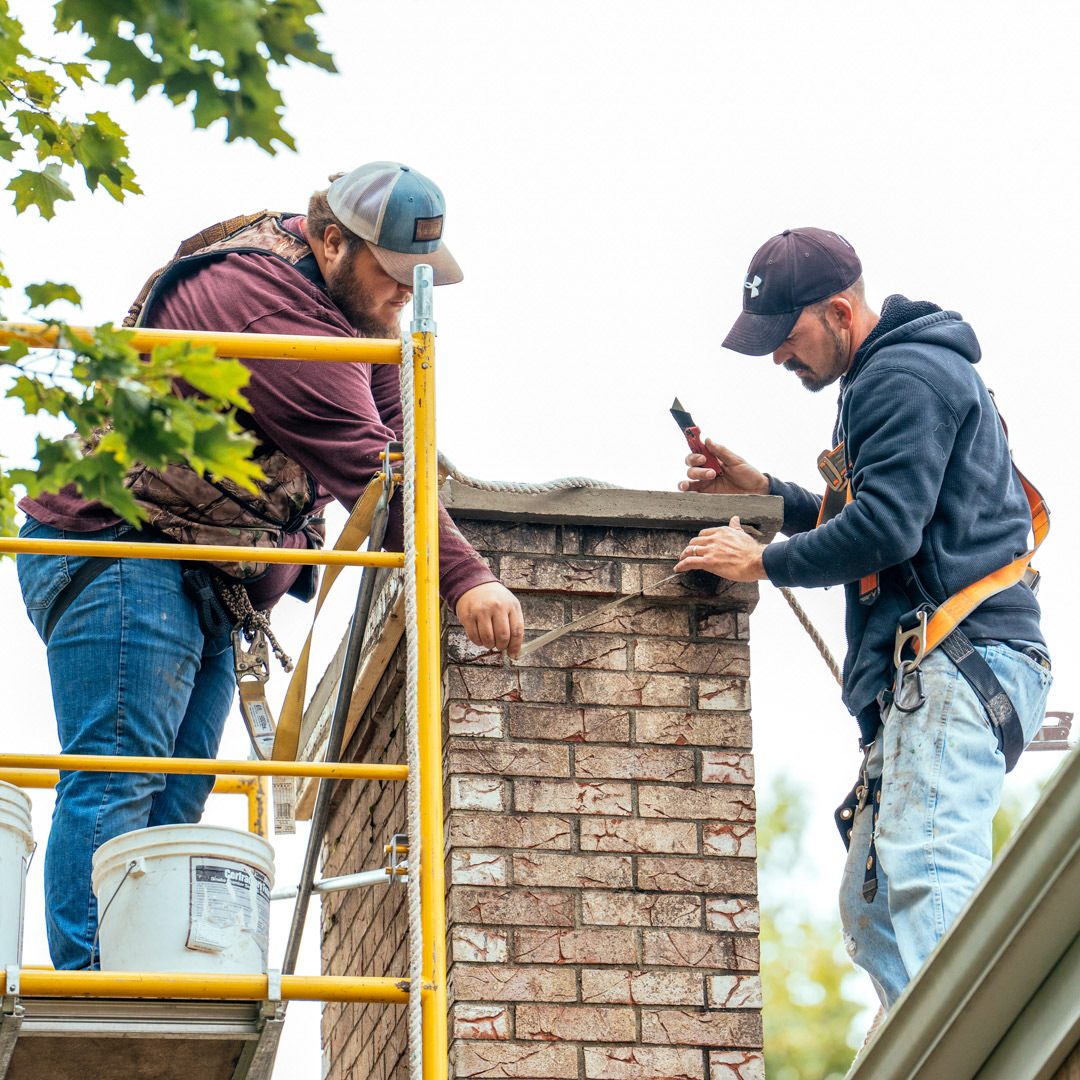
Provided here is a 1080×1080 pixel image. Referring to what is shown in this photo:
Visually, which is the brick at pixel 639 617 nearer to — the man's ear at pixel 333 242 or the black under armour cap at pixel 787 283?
the black under armour cap at pixel 787 283

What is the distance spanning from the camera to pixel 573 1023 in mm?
4340

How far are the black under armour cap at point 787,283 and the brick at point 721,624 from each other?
758 mm

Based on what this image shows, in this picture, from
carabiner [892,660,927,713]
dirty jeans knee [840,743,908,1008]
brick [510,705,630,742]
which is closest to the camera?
carabiner [892,660,927,713]

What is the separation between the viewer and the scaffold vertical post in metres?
2.93

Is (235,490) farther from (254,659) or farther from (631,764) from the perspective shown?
Result: (631,764)

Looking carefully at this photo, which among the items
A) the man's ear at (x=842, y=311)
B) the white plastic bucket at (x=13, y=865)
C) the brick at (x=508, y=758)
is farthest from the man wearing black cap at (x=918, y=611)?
the white plastic bucket at (x=13, y=865)

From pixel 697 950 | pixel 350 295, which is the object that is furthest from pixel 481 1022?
pixel 350 295

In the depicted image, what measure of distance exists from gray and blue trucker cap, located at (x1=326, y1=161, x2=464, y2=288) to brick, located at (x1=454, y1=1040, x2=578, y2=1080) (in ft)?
6.20

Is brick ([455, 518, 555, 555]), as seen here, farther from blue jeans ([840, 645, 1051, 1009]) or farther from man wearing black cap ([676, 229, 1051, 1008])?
blue jeans ([840, 645, 1051, 1009])

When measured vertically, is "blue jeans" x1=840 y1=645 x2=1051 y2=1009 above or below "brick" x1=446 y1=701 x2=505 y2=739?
below

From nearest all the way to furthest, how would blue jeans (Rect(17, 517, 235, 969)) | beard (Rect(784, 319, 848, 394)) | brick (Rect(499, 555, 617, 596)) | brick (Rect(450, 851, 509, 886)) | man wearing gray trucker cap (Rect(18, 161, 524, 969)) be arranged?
blue jeans (Rect(17, 517, 235, 969)), man wearing gray trucker cap (Rect(18, 161, 524, 969)), brick (Rect(450, 851, 509, 886)), beard (Rect(784, 319, 848, 394)), brick (Rect(499, 555, 617, 596))

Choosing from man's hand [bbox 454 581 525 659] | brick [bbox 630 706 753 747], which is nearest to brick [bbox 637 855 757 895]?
brick [bbox 630 706 753 747]

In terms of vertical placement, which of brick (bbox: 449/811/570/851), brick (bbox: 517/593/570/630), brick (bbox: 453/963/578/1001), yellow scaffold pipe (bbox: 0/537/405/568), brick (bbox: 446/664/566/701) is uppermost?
brick (bbox: 517/593/570/630)

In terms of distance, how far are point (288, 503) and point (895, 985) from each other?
181 cm
